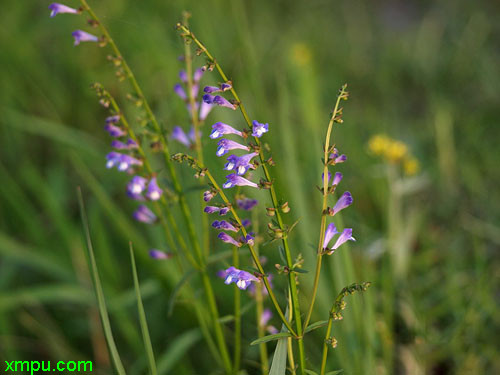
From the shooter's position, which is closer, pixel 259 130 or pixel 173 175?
pixel 259 130

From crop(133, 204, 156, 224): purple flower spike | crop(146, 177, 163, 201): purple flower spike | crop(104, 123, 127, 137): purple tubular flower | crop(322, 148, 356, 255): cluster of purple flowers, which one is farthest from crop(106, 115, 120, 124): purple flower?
crop(322, 148, 356, 255): cluster of purple flowers

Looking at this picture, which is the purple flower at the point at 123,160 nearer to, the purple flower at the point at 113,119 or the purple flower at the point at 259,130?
the purple flower at the point at 113,119

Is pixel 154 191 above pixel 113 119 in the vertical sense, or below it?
below

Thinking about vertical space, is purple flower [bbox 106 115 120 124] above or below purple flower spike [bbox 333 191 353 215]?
above

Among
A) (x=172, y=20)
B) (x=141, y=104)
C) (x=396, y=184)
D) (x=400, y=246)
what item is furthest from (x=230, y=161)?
(x=172, y=20)

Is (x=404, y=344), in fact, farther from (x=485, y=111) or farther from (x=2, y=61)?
(x=2, y=61)

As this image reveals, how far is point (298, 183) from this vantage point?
2.51 meters

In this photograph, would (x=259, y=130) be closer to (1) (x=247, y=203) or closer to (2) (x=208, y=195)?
(2) (x=208, y=195)

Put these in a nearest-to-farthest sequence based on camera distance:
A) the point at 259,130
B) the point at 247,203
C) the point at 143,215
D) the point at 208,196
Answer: the point at 259,130
the point at 208,196
the point at 247,203
the point at 143,215

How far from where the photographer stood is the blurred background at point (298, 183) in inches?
85.1

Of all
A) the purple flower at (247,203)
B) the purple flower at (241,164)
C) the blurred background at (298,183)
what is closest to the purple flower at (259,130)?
the purple flower at (241,164)

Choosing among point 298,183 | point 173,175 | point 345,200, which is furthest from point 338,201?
point 298,183

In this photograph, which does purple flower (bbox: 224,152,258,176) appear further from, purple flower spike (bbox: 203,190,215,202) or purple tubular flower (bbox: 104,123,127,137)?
purple tubular flower (bbox: 104,123,127,137)

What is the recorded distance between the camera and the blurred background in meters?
2.16
